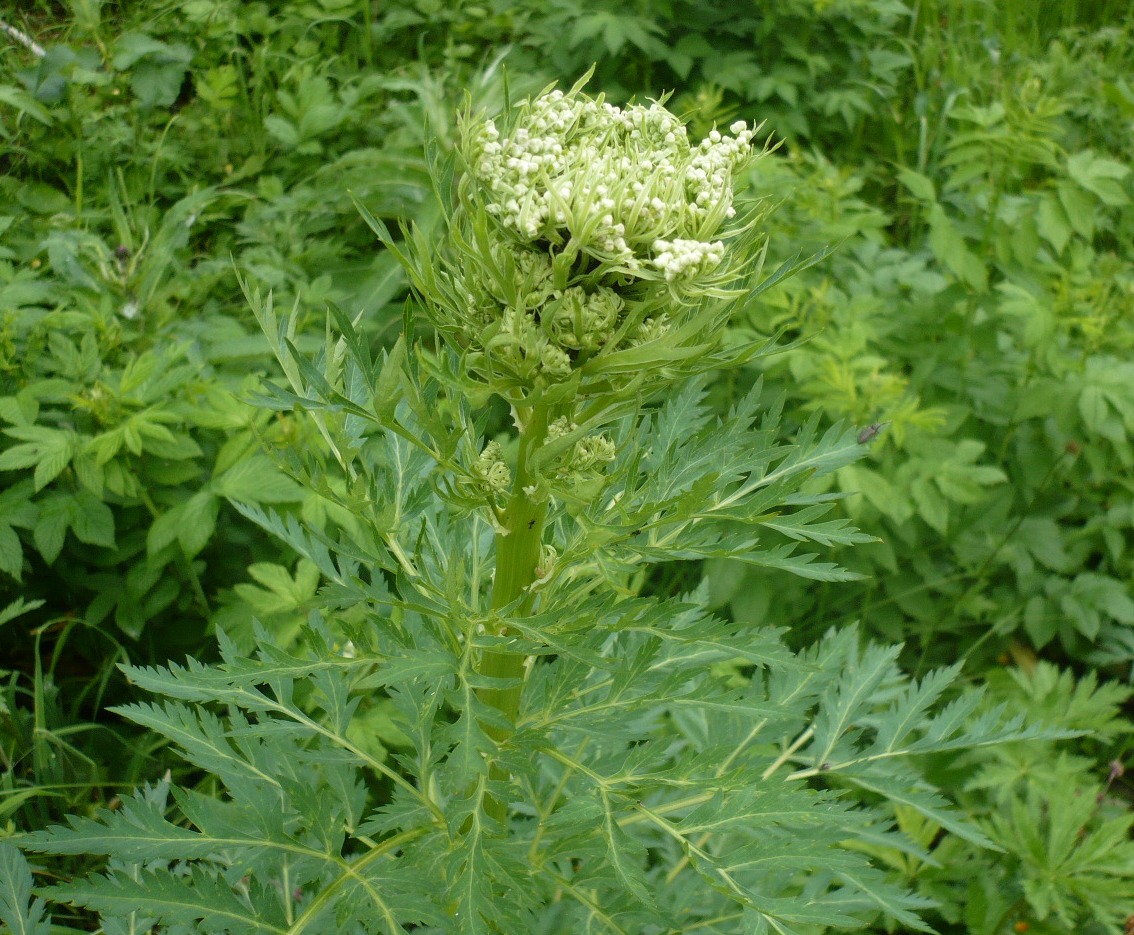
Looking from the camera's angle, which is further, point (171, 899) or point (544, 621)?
point (171, 899)

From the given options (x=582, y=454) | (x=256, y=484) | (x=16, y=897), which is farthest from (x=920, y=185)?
(x=16, y=897)

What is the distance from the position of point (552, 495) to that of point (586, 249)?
1.00ft

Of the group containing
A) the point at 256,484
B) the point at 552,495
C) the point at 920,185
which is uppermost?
the point at 552,495

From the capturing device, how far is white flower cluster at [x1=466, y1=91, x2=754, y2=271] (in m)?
1.10

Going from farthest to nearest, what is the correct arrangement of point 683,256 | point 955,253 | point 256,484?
point 955,253 < point 256,484 < point 683,256

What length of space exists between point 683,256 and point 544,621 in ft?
1.70

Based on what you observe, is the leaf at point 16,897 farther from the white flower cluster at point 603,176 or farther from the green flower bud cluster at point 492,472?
the white flower cluster at point 603,176

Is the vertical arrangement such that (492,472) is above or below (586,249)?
below

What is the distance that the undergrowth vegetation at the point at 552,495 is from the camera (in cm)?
132

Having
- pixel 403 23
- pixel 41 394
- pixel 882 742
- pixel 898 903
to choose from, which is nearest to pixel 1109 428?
pixel 882 742

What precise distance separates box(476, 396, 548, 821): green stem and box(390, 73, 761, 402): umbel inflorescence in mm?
114

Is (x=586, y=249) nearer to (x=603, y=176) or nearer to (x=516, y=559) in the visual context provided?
(x=603, y=176)

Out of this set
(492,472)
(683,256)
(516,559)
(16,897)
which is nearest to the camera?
(683,256)

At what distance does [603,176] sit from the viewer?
1118 mm
